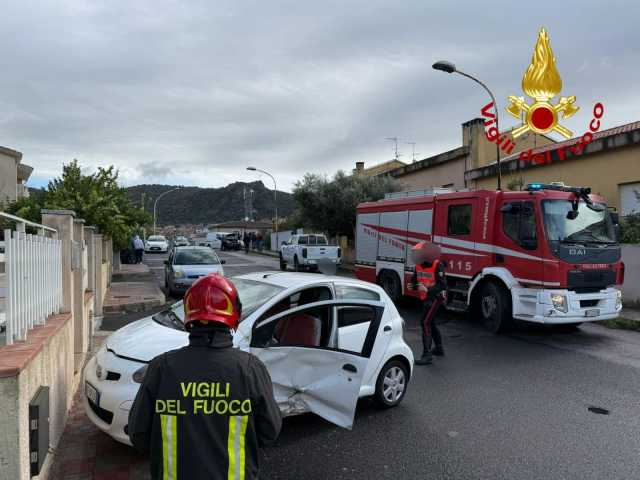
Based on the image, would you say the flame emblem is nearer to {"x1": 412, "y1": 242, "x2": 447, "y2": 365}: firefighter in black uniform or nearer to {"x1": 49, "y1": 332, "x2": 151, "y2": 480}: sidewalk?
{"x1": 412, "y1": 242, "x2": 447, "y2": 365}: firefighter in black uniform

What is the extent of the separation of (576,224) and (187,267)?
10.3m

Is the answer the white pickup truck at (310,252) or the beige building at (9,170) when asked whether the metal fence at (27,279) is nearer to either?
the white pickup truck at (310,252)

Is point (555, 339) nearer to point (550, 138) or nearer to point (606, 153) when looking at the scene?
point (606, 153)

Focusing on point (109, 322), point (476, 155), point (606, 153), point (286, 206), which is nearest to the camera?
point (109, 322)

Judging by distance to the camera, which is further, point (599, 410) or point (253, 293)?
point (599, 410)

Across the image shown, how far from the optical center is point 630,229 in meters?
14.3

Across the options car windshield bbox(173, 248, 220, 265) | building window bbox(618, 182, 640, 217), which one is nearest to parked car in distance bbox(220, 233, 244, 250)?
car windshield bbox(173, 248, 220, 265)

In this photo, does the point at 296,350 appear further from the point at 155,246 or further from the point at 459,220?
the point at 155,246

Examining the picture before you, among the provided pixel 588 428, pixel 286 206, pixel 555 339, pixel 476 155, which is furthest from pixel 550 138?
pixel 286 206

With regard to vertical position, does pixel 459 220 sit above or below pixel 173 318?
above

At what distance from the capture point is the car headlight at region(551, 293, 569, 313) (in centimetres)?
899

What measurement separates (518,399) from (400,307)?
24.2 ft

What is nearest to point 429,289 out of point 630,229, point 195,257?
point 630,229

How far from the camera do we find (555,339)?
9.63m
